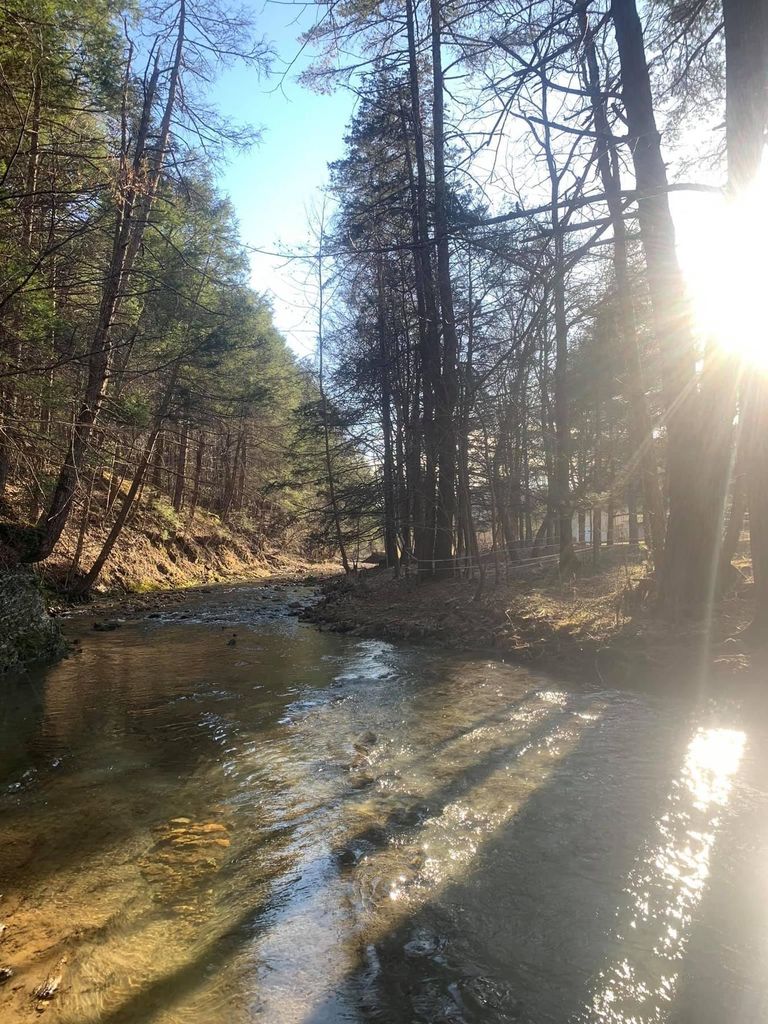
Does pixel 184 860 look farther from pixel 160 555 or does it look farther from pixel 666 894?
pixel 160 555

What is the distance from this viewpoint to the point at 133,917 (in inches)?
108

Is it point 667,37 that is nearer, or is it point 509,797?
point 509,797

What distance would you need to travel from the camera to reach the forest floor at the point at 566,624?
6.62 meters

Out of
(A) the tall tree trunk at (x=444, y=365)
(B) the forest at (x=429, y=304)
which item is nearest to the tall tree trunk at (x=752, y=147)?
(B) the forest at (x=429, y=304)

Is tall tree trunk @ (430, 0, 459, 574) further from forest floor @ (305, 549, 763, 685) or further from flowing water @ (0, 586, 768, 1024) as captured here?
flowing water @ (0, 586, 768, 1024)

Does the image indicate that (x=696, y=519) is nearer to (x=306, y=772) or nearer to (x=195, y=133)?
(x=306, y=772)

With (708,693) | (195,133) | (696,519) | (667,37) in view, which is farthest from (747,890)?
(667,37)

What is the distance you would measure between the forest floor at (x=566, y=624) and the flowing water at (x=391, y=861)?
666 mm

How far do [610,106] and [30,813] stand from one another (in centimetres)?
905

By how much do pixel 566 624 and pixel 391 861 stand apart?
5676 millimetres

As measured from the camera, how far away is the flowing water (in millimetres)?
2256

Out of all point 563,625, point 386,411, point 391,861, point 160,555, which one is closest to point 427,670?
point 563,625

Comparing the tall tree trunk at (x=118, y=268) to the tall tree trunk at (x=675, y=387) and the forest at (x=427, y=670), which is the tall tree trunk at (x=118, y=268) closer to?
the forest at (x=427, y=670)

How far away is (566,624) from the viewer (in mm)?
8227
